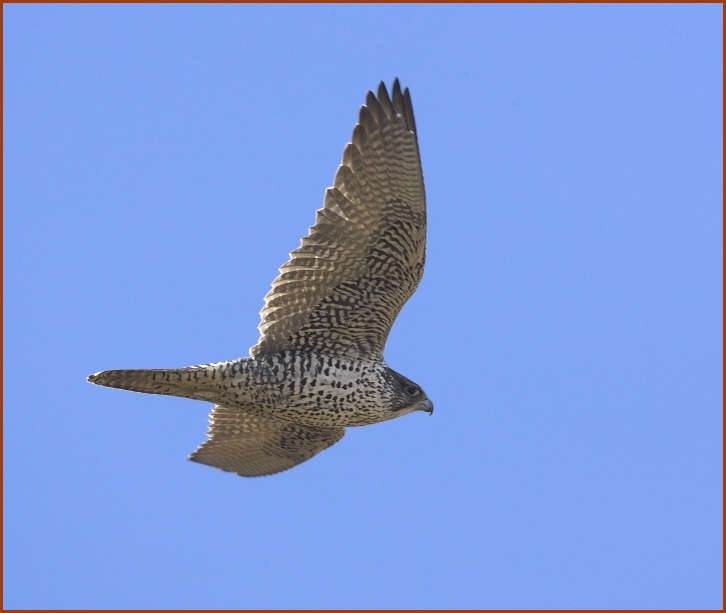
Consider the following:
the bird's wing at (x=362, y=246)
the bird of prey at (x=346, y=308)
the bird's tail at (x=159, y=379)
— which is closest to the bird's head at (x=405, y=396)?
the bird of prey at (x=346, y=308)

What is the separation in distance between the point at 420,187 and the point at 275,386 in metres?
2.29

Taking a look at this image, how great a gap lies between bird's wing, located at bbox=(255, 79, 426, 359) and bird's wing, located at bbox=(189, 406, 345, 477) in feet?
4.59

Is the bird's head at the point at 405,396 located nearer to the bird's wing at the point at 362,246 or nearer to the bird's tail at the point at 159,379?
the bird's wing at the point at 362,246

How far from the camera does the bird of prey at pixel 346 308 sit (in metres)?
12.7

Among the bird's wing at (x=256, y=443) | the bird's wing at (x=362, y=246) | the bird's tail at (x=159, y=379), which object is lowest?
the bird's tail at (x=159, y=379)

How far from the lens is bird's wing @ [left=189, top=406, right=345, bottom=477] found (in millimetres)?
14266

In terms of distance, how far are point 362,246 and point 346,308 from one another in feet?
2.22

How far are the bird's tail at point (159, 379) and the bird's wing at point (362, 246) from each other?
0.66 meters

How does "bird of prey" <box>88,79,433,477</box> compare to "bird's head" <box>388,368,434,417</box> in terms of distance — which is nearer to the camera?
"bird of prey" <box>88,79,433,477</box>

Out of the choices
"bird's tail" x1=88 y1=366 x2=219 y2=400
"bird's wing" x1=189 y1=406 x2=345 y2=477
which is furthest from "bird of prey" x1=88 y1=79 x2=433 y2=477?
"bird's wing" x1=189 y1=406 x2=345 y2=477

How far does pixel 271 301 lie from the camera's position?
13047mm

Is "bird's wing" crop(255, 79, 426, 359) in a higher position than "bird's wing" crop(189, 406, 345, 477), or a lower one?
higher

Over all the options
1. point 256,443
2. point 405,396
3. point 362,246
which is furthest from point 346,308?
point 256,443

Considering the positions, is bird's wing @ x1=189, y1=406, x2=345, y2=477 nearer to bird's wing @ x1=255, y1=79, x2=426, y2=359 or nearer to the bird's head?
the bird's head
